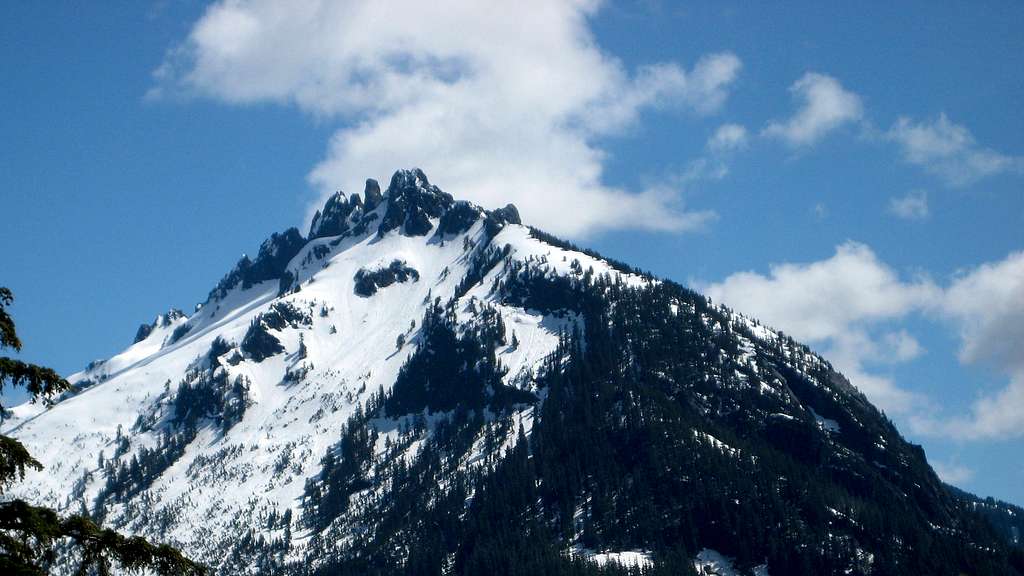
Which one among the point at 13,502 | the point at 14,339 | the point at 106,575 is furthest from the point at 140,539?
the point at 14,339

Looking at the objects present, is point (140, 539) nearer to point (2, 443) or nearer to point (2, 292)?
point (2, 443)

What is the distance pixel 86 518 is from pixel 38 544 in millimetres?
1231

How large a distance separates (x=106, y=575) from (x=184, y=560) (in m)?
1.94

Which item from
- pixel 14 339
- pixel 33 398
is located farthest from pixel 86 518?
pixel 14 339

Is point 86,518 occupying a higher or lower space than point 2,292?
lower

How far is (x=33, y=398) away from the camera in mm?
23594

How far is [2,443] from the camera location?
23.5 metres

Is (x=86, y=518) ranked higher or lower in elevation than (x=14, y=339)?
lower

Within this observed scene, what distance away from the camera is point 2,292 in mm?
24406

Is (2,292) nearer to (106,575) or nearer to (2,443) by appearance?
(2,443)

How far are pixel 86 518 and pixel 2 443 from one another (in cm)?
252

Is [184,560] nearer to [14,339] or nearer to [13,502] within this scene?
[13,502]

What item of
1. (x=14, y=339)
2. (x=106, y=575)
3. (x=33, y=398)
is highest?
(x=14, y=339)

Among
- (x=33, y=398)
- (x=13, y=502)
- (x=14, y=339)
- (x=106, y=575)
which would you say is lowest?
(x=106, y=575)
